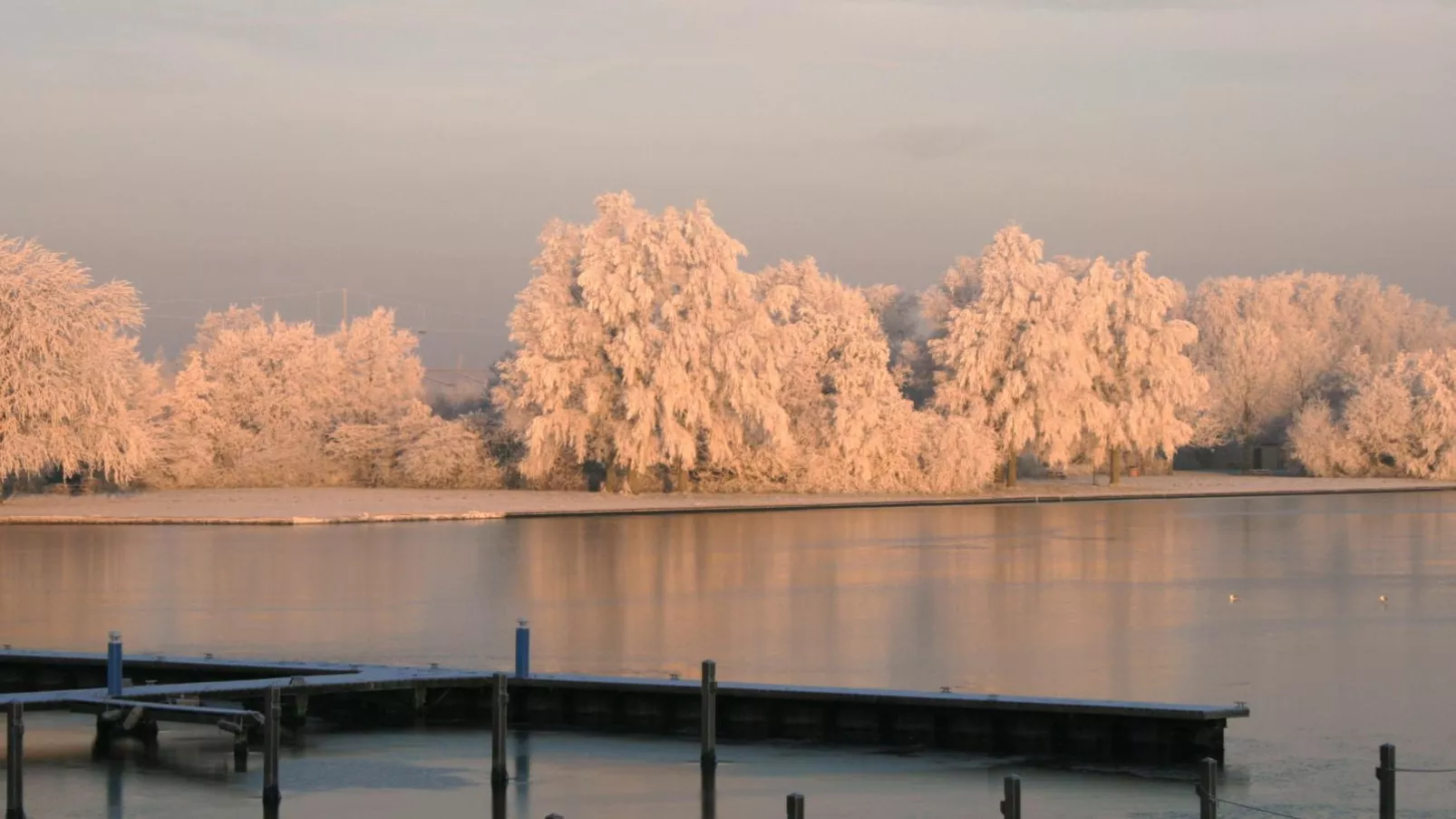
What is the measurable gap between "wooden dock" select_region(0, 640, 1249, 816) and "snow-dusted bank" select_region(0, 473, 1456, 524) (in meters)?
30.5

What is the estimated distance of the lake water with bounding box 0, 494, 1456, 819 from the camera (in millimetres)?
14305

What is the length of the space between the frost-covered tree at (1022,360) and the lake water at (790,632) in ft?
47.8

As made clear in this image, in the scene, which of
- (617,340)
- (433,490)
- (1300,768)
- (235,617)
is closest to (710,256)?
(617,340)

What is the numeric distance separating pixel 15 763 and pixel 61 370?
3913 cm

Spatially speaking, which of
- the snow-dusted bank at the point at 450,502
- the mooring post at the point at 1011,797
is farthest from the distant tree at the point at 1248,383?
the mooring post at the point at 1011,797

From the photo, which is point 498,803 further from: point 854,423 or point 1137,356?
point 1137,356

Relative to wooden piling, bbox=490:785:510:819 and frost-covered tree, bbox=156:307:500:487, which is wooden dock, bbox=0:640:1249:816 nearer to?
wooden piling, bbox=490:785:510:819

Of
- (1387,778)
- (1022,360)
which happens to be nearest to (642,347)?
(1022,360)

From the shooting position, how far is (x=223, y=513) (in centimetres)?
4988

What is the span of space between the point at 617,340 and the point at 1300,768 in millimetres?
43011

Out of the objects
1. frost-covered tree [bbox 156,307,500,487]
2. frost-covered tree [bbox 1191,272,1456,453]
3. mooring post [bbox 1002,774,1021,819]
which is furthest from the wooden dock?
frost-covered tree [bbox 1191,272,1456,453]

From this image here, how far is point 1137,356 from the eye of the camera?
67562mm

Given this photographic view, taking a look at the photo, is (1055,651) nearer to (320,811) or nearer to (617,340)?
(320,811)

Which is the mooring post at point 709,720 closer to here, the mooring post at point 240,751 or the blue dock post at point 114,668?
the mooring post at point 240,751
